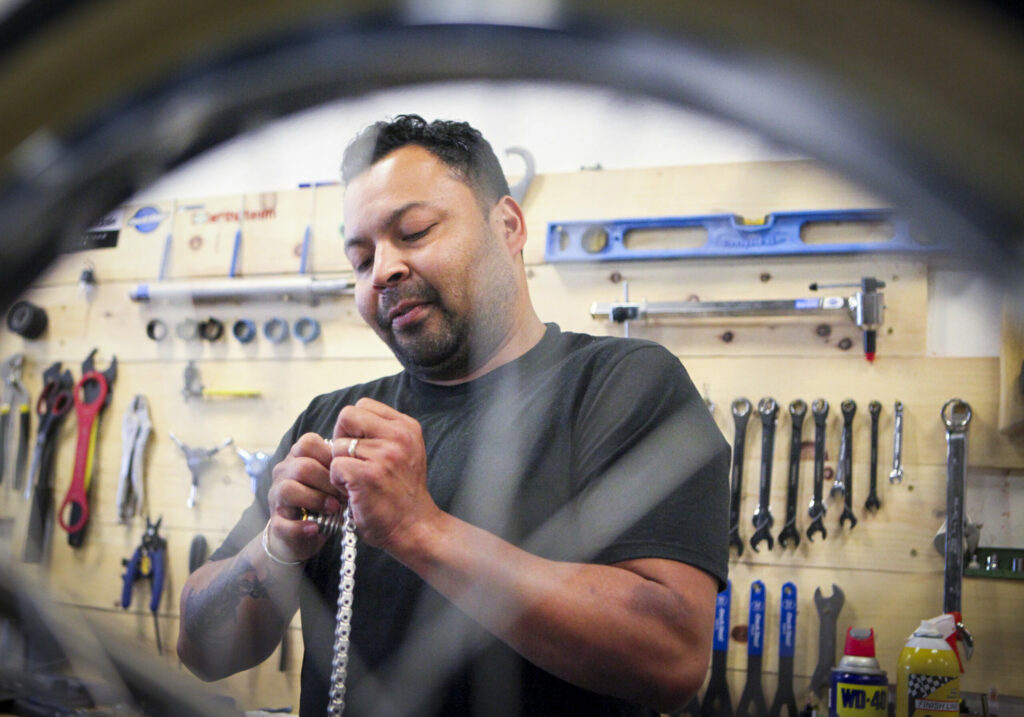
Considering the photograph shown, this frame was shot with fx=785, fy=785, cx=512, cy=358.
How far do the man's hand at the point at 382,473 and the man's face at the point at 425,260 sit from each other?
39mm

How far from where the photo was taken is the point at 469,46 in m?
0.14

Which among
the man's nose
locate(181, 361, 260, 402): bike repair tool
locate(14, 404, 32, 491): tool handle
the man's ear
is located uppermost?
the man's ear

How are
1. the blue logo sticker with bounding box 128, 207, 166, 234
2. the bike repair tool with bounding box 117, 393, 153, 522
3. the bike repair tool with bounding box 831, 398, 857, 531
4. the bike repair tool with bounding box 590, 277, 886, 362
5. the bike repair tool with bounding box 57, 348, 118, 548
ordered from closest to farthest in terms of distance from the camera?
1. the blue logo sticker with bounding box 128, 207, 166, 234
2. the bike repair tool with bounding box 57, 348, 118, 548
3. the bike repair tool with bounding box 117, 393, 153, 522
4. the bike repair tool with bounding box 590, 277, 886, 362
5. the bike repair tool with bounding box 831, 398, 857, 531

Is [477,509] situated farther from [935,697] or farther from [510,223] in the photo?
[935,697]

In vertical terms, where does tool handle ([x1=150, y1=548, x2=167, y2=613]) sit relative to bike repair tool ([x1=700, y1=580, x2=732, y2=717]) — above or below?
above

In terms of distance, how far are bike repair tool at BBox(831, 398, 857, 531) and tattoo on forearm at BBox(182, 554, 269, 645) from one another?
572 mm

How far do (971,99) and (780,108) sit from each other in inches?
1.1

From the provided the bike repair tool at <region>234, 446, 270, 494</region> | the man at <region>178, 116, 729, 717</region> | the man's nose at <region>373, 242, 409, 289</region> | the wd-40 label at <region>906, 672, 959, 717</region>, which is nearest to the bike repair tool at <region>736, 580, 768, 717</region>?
the wd-40 label at <region>906, 672, 959, 717</region>

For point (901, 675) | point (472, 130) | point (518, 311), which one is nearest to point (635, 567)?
point (518, 311)

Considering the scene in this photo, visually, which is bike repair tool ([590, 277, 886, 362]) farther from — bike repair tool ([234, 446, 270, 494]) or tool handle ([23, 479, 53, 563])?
tool handle ([23, 479, 53, 563])

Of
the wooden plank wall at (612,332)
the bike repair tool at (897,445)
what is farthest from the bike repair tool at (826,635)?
the bike repair tool at (897,445)

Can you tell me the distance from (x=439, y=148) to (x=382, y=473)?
148mm

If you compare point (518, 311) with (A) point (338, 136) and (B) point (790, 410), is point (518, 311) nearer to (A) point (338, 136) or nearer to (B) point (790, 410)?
(A) point (338, 136)

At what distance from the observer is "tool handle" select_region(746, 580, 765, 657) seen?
0.85 m
